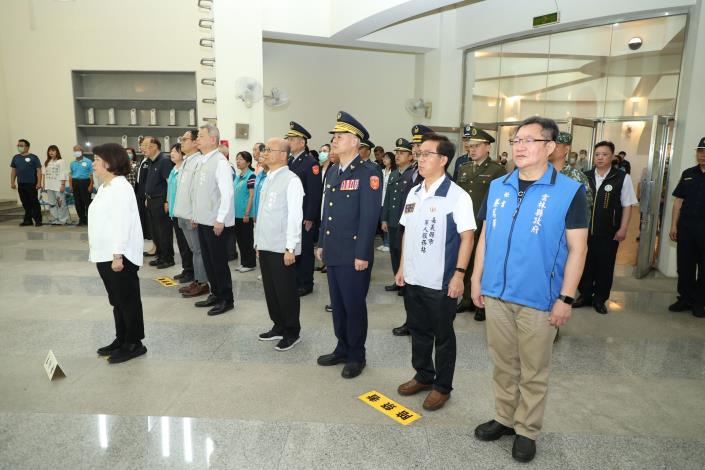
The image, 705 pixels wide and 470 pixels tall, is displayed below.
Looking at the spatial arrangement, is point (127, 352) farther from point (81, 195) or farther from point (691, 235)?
point (81, 195)

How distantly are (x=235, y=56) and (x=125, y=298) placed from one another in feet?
18.0

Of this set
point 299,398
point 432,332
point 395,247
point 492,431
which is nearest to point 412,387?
point 432,332

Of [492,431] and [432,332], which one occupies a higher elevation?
[432,332]

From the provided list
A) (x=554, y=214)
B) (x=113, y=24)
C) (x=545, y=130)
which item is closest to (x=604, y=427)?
(x=554, y=214)

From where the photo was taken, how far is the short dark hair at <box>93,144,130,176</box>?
2963 mm

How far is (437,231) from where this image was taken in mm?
2412

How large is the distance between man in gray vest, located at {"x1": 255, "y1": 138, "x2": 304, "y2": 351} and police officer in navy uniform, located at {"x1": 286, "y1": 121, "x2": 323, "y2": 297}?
1155 mm

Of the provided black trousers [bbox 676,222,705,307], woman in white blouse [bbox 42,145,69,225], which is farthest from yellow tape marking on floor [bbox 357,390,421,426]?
woman in white blouse [bbox 42,145,69,225]

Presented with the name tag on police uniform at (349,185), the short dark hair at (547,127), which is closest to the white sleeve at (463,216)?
the short dark hair at (547,127)

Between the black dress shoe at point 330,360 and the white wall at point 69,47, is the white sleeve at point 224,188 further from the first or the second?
the white wall at point 69,47

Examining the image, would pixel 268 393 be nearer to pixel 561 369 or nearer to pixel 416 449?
pixel 416 449

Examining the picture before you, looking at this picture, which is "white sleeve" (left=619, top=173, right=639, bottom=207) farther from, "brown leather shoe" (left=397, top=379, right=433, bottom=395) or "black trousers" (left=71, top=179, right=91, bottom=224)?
"black trousers" (left=71, top=179, right=91, bottom=224)

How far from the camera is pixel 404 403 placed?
264 cm

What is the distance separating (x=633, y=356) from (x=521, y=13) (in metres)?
5.75
